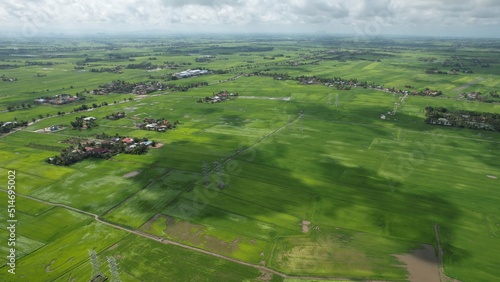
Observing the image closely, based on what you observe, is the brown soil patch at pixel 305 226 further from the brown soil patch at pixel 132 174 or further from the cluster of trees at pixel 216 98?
the cluster of trees at pixel 216 98

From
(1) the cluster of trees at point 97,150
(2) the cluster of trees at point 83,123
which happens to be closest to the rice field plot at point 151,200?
(1) the cluster of trees at point 97,150

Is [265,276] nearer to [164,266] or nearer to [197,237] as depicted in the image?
[197,237]

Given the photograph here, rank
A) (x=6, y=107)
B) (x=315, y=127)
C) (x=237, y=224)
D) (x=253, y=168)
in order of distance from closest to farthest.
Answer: (x=237, y=224)
(x=253, y=168)
(x=315, y=127)
(x=6, y=107)

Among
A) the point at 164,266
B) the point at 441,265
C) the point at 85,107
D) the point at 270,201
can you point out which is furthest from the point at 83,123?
the point at 441,265

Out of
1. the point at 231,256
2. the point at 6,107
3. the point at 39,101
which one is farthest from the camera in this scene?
the point at 39,101

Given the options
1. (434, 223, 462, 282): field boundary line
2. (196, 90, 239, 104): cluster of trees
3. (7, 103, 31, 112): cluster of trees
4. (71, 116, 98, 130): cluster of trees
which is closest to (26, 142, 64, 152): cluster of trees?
(71, 116, 98, 130): cluster of trees

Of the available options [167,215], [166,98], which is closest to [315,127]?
[167,215]

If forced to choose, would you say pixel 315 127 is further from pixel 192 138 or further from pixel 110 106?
pixel 110 106
